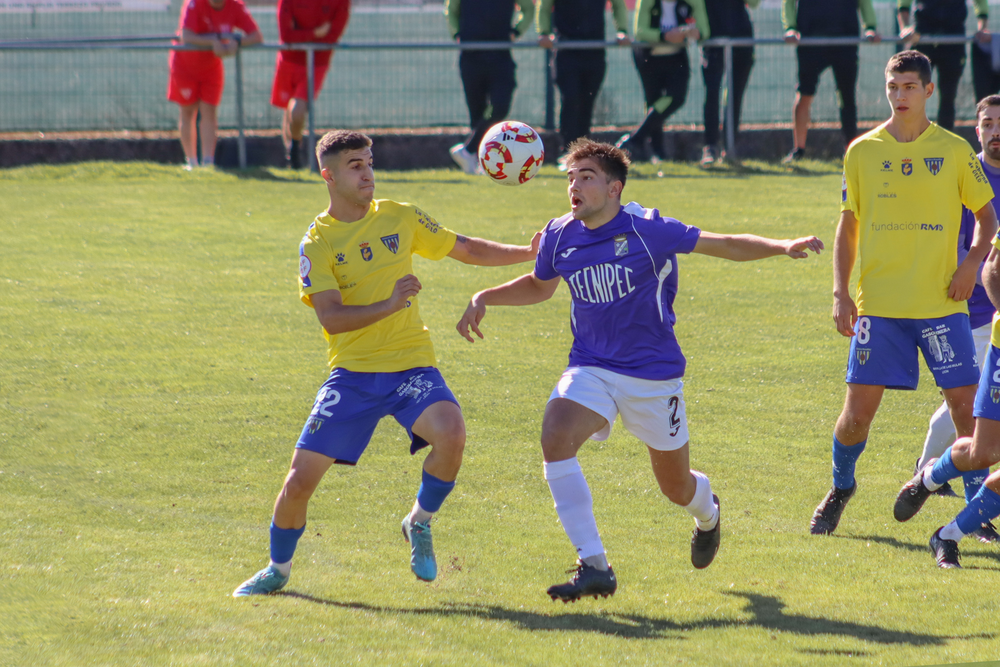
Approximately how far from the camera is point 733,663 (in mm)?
4551

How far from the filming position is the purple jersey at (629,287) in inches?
210

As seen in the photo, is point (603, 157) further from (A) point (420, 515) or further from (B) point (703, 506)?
(A) point (420, 515)

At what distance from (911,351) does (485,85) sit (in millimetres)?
9860

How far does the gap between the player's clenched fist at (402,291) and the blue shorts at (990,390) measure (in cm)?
260

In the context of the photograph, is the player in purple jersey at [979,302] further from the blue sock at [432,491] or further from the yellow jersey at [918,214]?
the blue sock at [432,491]

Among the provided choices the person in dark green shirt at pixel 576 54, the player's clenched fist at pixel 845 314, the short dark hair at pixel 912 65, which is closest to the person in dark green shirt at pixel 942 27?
the person in dark green shirt at pixel 576 54

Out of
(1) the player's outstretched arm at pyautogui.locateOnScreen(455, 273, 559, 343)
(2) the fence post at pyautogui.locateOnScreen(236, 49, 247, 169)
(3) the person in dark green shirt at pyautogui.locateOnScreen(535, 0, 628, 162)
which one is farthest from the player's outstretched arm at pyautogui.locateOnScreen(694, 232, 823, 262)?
(2) the fence post at pyautogui.locateOnScreen(236, 49, 247, 169)

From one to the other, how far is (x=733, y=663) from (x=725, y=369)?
441cm

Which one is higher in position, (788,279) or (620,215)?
(620,215)

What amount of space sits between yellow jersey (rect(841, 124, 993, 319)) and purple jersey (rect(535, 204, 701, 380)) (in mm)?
1193

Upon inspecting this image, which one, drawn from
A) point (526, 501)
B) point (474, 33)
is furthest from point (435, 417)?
point (474, 33)

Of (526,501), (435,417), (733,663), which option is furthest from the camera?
(526,501)

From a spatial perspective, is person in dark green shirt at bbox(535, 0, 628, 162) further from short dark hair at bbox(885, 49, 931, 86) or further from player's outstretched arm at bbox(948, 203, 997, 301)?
player's outstretched arm at bbox(948, 203, 997, 301)

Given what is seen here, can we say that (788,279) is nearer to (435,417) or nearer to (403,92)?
(435,417)
